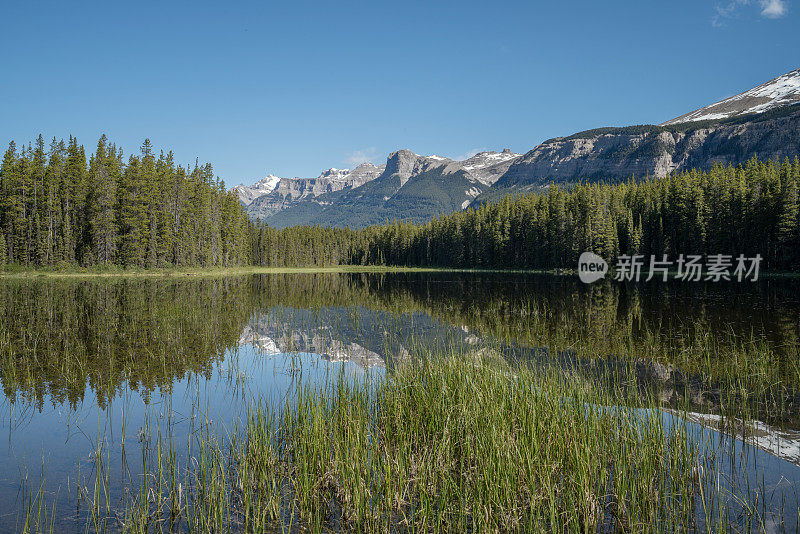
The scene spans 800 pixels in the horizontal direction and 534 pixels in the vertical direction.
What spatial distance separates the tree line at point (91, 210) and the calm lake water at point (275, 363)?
34.9 m

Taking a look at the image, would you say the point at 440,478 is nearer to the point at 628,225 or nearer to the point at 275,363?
the point at 275,363

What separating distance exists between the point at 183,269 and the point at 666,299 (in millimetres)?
60178

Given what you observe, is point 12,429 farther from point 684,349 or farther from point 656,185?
point 656,185

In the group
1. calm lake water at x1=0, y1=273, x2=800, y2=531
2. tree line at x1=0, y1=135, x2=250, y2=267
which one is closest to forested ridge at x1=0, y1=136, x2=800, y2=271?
tree line at x1=0, y1=135, x2=250, y2=267

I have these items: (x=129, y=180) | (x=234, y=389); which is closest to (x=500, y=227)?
(x=129, y=180)

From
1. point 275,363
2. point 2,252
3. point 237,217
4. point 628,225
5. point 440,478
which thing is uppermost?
point 237,217

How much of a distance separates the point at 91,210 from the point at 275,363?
2368 inches

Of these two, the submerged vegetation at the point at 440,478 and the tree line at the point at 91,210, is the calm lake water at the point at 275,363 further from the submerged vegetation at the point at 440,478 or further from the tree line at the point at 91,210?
the tree line at the point at 91,210

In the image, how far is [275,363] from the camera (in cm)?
1245

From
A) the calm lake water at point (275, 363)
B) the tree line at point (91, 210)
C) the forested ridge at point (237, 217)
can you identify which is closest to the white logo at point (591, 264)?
the forested ridge at point (237, 217)

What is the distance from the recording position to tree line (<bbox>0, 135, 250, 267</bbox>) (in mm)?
53562

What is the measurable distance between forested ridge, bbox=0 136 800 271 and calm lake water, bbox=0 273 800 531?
36613 millimetres

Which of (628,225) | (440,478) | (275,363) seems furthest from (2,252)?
(628,225)

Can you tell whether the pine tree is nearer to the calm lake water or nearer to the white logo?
the calm lake water
